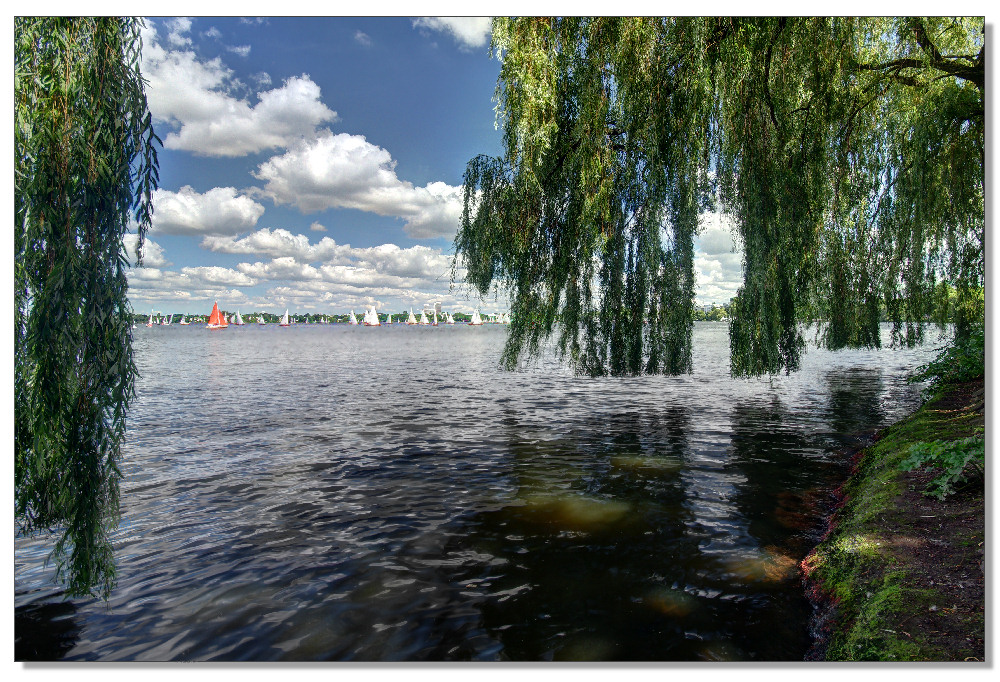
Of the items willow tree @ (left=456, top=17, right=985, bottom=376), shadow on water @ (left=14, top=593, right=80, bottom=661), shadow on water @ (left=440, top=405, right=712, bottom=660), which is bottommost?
shadow on water @ (left=14, top=593, right=80, bottom=661)

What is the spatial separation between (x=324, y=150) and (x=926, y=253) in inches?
356

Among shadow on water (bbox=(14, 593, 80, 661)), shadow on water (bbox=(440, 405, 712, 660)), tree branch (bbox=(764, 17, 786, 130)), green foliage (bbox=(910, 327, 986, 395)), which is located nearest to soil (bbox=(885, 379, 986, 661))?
shadow on water (bbox=(440, 405, 712, 660))

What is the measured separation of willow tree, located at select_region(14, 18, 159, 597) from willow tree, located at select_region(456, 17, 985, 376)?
419 cm

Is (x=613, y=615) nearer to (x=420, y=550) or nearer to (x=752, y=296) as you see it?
(x=420, y=550)

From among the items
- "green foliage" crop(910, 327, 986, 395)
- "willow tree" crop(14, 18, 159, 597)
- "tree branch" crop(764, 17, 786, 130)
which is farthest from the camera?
"green foliage" crop(910, 327, 986, 395)

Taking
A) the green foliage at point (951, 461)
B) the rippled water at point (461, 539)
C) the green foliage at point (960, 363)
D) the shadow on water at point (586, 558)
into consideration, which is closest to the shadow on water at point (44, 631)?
the rippled water at point (461, 539)

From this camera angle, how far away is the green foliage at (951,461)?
438 centimetres

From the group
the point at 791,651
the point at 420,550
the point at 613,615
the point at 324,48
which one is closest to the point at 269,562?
the point at 420,550

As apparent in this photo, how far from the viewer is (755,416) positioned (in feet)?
40.5

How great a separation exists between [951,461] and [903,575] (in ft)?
5.46

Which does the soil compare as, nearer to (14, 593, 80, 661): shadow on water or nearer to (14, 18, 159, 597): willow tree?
(14, 18, 159, 597): willow tree

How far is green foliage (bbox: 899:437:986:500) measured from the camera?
4379 millimetres

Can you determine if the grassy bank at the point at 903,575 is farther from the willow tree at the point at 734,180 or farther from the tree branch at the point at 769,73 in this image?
the tree branch at the point at 769,73

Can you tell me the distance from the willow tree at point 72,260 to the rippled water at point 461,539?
0.60 metres
